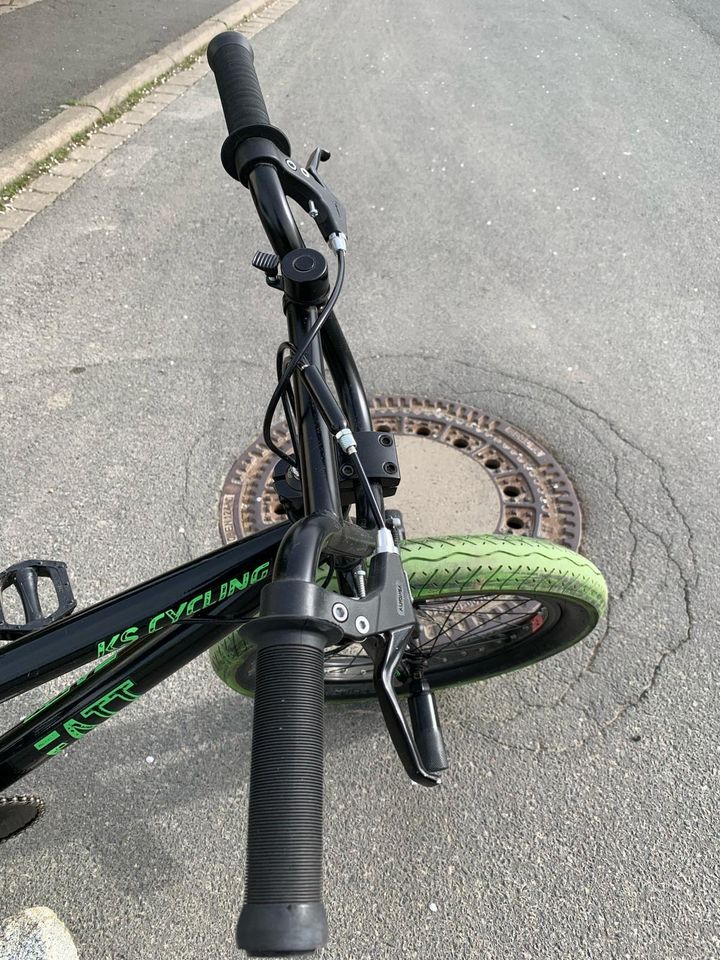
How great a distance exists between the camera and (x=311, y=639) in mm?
884

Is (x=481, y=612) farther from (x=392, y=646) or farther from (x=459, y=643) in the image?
(x=392, y=646)

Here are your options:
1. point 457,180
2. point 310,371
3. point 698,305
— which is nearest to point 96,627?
point 310,371

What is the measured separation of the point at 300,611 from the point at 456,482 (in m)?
2.47

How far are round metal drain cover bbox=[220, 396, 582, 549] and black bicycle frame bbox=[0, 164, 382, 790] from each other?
1.46 m

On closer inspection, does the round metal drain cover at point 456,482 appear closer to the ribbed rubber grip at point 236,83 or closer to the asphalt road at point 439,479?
the asphalt road at point 439,479

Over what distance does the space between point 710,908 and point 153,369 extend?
3.22 meters

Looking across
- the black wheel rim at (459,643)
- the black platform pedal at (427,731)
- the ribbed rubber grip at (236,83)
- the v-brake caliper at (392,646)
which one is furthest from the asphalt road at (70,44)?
the v-brake caliper at (392,646)

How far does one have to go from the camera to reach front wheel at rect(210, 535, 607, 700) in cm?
201

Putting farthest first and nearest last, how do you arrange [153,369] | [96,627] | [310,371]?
[153,369] < [96,627] < [310,371]

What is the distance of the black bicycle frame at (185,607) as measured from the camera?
1387 millimetres

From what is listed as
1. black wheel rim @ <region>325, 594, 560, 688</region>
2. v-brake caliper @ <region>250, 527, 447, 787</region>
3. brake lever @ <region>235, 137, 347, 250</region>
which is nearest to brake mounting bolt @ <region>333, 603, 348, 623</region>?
v-brake caliper @ <region>250, 527, 447, 787</region>

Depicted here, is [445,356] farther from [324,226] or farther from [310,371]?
[310,371]

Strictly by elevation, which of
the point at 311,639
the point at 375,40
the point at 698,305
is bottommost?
the point at 698,305

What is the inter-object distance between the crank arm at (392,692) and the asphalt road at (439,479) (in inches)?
56.1
